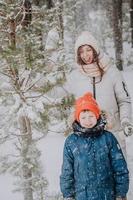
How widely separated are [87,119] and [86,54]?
1.11 metres

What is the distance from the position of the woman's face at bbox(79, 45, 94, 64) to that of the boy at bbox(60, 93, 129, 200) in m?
0.91

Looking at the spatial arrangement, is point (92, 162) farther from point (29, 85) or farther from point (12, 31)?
point (12, 31)

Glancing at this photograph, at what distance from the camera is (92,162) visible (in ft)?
15.9

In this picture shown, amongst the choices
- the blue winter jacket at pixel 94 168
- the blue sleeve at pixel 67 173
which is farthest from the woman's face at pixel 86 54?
the blue sleeve at pixel 67 173

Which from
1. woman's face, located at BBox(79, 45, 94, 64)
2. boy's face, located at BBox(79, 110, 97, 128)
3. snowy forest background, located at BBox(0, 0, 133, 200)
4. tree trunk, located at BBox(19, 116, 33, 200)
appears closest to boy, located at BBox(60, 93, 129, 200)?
boy's face, located at BBox(79, 110, 97, 128)

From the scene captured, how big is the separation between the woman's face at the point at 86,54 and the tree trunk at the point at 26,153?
1.55m

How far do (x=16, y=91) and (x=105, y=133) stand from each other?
6.49ft

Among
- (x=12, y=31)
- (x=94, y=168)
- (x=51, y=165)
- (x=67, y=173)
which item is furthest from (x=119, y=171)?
(x=51, y=165)

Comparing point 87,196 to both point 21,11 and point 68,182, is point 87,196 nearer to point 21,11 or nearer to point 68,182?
point 68,182

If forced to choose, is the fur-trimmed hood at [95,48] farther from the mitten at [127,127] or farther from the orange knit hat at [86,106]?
the orange knit hat at [86,106]

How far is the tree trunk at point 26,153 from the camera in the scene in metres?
6.95

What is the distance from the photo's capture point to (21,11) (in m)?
7.37

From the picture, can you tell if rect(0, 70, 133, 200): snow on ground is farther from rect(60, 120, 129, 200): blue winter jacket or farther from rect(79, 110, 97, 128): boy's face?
rect(79, 110, 97, 128): boy's face

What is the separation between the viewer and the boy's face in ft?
16.0
